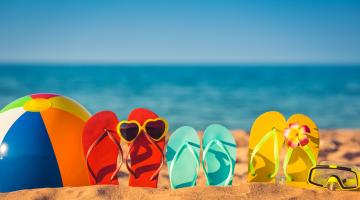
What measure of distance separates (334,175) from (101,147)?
183 centimetres

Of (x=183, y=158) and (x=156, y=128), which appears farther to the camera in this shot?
(x=183, y=158)

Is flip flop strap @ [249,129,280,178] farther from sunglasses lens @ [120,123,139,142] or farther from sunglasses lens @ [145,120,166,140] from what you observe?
sunglasses lens @ [120,123,139,142]

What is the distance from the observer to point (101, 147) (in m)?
3.37

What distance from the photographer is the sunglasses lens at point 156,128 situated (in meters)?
3.32

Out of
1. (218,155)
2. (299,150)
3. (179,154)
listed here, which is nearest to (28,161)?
(179,154)

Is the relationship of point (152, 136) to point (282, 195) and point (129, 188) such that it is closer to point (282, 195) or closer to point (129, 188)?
point (129, 188)

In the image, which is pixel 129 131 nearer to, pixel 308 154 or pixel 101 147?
pixel 101 147

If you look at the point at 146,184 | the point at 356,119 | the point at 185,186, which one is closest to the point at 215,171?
the point at 185,186

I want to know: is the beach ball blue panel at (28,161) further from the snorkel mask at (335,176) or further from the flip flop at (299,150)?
the snorkel mask at (335,176)

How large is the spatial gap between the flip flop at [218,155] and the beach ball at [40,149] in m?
1.02

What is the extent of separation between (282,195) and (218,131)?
82cm

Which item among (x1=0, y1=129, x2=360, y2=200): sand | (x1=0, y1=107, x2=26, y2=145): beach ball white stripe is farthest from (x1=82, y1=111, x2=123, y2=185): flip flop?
(x1=0, y1=107, x2=26, y2=145): beach ball white stripe

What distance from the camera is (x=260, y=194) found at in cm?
305

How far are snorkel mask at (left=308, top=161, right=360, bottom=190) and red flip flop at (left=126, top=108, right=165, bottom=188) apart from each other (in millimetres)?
1222
